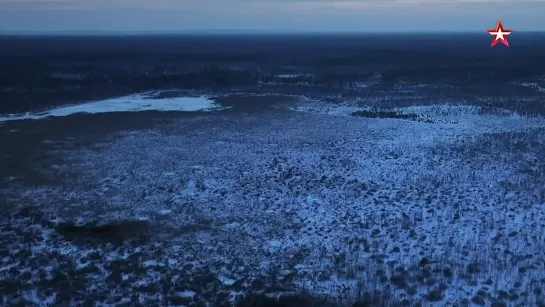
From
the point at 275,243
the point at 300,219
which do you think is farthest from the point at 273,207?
the point at 275,243

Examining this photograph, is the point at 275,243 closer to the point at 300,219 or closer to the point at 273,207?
the point at 300,219

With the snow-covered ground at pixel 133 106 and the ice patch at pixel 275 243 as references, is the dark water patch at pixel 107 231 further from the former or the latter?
the snow-covered ground at pixel 133 106

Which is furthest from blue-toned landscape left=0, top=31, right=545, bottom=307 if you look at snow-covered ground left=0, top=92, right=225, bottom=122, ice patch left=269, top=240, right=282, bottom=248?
snow-covered ground left=0, top=92, right=225, bottom=122

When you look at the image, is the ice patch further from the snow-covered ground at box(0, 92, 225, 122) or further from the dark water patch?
the snow-covered ground at box(0, 92, 225, 122)

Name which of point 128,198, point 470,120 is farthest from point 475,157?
point 128,198

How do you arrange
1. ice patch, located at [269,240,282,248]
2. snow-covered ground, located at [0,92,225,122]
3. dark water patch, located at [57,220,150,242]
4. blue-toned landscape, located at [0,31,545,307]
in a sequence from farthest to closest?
snow-covered ground, located at [0,92,225,122] < dark water patch, located at [57,220,150,242] < ice patch, located at [269,240,282,248] < blue-toned landscape, located at [0,31,545,307]

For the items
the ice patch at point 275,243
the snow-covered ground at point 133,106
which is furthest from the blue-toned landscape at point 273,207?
the snow-covered ground at point 133,106

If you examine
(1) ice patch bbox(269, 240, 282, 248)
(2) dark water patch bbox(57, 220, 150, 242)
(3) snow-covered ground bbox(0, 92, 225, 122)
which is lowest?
(1) ice patch bbox(269, 240, 282, 248)
